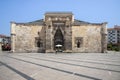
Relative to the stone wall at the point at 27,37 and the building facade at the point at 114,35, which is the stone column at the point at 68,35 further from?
the building facade at the point at 114,35

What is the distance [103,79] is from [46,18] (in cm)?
3279

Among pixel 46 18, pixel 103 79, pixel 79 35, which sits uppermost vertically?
pixel 46 18

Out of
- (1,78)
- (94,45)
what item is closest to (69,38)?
(94,45)

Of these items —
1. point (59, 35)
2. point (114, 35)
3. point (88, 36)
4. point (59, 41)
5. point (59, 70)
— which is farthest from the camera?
point (114, 35)

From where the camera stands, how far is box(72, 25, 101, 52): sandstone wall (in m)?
42.3

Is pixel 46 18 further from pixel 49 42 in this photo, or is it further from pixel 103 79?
pixel 103 79

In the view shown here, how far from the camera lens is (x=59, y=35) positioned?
42.7 m

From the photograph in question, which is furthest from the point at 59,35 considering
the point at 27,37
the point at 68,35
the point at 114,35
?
the point at 114,35

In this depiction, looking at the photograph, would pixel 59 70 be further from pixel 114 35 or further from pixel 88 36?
pixel 114 35

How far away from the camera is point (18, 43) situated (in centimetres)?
4309

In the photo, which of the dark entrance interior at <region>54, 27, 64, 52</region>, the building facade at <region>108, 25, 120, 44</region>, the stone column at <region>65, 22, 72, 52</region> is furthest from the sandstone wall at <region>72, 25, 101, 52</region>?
the building facade at <region>108, 25, 120, 44</region>

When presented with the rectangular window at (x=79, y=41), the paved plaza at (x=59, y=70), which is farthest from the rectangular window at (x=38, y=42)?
the paved plaza at (x=59, y=70)

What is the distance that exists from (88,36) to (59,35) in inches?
205

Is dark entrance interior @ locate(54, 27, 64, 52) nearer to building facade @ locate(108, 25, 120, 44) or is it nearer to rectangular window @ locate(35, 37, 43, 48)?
rectangular window @ locate(35, 37, 43, 48)
